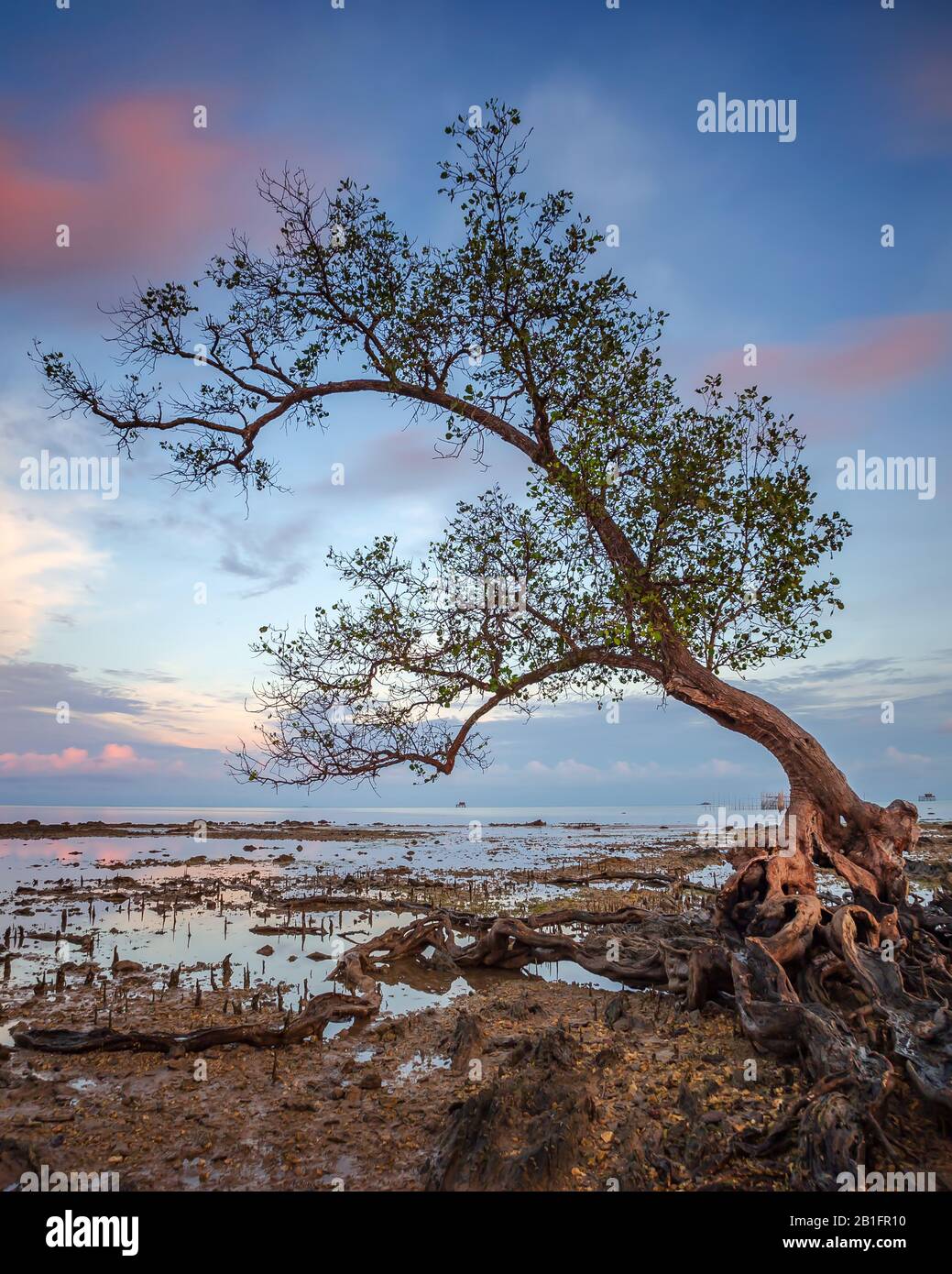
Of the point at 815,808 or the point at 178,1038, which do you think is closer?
the point at 178,1038

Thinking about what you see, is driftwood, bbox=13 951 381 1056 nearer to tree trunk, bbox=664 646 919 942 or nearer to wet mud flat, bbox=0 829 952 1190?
wet mud flat, bbox=0 829 952 1190

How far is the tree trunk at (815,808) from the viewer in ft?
49.0

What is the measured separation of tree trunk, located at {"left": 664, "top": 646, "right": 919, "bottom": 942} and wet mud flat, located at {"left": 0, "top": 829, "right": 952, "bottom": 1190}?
480 centimetres

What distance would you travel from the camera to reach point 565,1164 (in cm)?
677

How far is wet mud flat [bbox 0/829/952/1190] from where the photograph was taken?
693cm

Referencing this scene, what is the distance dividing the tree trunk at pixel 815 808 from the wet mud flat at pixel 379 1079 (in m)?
4.80

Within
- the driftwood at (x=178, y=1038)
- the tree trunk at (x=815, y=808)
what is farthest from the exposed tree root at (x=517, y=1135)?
the tree trunk at (x=815, y=808)

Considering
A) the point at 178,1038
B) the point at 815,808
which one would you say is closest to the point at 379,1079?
the point at 178,1038

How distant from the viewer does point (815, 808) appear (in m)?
15.4

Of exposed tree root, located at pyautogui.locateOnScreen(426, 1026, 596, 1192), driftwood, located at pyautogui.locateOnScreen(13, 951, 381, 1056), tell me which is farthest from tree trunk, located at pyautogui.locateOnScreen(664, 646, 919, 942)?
driftwood, located at pyautogui.locateOnScreen(13, 951, 381, 1056)

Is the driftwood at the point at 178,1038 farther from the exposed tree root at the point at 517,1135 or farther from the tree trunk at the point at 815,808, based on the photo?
the tree trunk at the point at 815,808

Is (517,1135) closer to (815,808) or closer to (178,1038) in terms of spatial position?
(178,1038)

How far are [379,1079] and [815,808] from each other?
1052 cm
